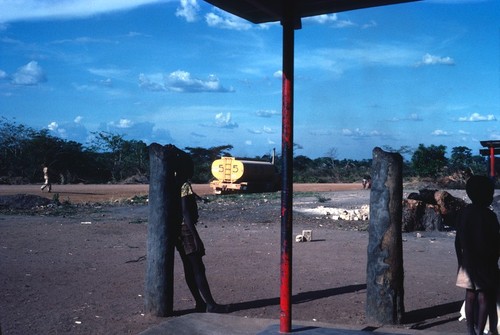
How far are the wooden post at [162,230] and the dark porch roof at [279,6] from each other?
1.69 meters

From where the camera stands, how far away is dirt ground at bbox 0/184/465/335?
602cm

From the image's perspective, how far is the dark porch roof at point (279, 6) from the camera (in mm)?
4961

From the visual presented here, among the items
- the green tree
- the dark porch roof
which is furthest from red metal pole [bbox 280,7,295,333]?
the green tree

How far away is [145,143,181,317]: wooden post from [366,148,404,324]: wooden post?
2068mm

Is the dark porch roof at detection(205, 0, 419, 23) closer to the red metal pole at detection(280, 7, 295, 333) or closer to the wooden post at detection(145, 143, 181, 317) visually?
the red metal pole at detection(280, 7, 295, 333)

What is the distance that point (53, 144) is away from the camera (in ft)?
→ 146

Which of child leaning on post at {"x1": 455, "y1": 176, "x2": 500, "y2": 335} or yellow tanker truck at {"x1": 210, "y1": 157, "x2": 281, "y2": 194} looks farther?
yellow tanker truck at {"x1": 210, "y1": 157, "x2": 281, "y2": 194}

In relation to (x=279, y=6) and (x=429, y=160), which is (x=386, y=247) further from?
(x=429, y=160)

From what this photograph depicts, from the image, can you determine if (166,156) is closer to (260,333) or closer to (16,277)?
(260,333)

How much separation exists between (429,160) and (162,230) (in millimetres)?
31804

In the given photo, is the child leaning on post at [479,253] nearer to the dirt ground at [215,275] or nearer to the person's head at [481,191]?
the person's head at [481,191]

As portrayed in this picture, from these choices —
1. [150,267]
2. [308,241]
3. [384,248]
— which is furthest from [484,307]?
[308,241]

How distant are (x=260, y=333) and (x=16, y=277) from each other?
467cm

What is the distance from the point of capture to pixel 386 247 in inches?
227
